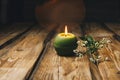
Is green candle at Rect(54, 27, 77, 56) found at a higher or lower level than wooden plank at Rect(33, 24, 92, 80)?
higher

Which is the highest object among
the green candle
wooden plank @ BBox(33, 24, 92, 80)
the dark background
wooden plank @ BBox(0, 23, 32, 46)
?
the dark background

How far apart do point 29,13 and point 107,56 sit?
2.78 metres

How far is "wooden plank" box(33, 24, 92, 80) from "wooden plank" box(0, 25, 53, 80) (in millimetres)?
76

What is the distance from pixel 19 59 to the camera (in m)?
1.74

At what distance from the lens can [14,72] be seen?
1458 millimetres

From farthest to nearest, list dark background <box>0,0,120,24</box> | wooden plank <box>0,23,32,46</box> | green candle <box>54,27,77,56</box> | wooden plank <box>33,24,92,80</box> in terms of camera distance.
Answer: dark background <box>0,0,120,24</box> → wooden plank <box>0,23,32,46</box> → green candle <box>54,27,77,56</box> → wooden plank <box>33,24,92,80</box>

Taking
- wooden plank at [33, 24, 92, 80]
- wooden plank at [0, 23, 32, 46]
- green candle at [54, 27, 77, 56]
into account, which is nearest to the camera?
wooden plank at [33, 24, 92, 80]

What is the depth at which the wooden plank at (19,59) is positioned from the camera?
1.42m

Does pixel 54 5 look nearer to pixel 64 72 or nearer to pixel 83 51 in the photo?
pixel 83 51

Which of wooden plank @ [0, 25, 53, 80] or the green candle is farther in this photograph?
the green candle

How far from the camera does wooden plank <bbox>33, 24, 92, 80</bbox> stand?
4.51ft

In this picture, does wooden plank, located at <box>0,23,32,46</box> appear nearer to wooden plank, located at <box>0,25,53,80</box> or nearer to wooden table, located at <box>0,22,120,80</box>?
wooden plank, located at <box>0,25,53,80</box>

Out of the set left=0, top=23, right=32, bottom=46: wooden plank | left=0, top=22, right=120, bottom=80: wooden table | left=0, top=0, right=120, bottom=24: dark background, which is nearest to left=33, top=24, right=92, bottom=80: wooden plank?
left=0, top=22, right=120, bottom=80: wooden table

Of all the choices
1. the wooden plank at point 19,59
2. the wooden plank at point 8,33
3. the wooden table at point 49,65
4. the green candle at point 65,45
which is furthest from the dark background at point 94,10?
the green candle at point 65,45
